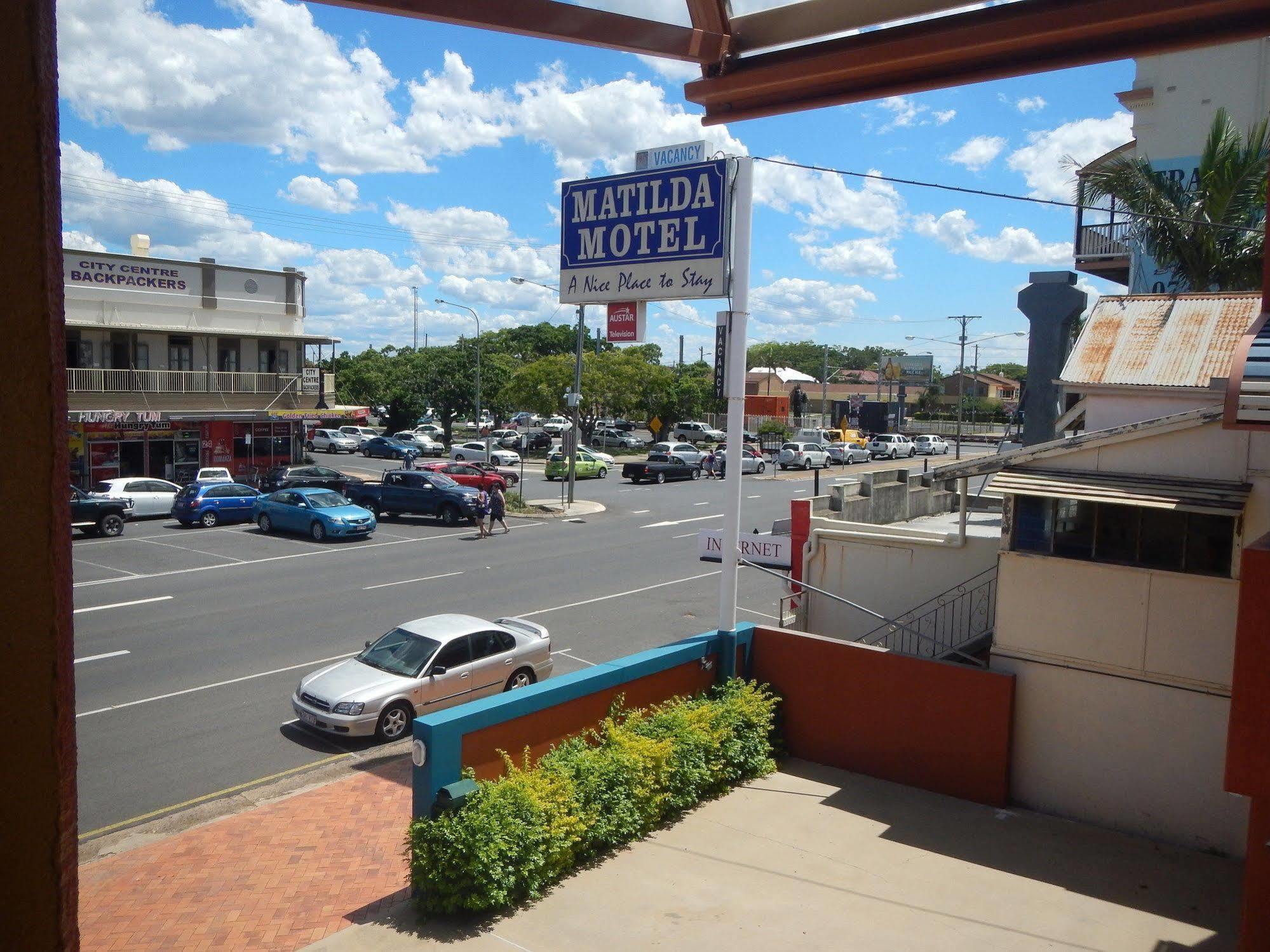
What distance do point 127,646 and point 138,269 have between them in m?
24.2

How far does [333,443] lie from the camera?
205ft

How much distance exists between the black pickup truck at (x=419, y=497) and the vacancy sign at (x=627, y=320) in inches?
816

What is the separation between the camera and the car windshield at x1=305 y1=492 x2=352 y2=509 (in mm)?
27953

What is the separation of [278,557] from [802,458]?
106 ft

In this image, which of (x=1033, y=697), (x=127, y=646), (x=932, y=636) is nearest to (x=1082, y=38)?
(x=1033, y=697)

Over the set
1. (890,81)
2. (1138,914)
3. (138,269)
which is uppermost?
(138,269)

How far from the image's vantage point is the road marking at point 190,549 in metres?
24.7

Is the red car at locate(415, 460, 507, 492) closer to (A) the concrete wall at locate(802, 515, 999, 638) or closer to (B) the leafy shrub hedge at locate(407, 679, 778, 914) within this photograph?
(A) the concrete wall at locate(802, 515, 999, 638)

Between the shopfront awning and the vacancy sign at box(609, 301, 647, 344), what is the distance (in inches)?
166

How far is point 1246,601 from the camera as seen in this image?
21.6ft

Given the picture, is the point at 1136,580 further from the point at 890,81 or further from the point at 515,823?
the point at 890,81

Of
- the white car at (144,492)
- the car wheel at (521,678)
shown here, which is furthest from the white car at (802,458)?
the car wheel at (521,678)

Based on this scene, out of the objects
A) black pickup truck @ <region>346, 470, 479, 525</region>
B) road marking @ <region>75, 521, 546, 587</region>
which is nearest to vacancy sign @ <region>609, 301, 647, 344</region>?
road marking @ <region>75, 521, 546, 587</region>

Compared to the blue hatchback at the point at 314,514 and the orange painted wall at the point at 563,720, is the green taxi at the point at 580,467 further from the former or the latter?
the orange painted wall at the point at 563,720
